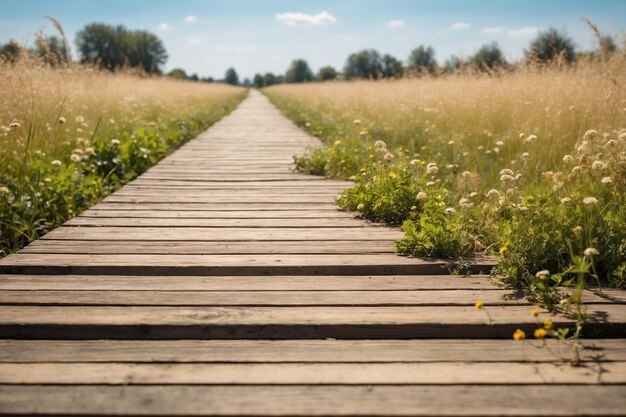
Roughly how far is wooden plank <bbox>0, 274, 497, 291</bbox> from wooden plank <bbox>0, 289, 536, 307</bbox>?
0.05 m

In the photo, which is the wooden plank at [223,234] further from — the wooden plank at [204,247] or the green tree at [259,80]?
the green tree at [259,80]

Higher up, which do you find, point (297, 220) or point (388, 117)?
point (388, 117)

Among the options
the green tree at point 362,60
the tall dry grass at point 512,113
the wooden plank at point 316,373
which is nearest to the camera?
the wooden plank at point 316,373

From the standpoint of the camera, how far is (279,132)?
33.6 ft

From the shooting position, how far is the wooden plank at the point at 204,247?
2922 mm

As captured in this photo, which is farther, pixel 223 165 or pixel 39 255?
pixel 223 165

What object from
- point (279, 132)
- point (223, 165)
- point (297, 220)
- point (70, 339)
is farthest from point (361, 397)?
point (279, 132)

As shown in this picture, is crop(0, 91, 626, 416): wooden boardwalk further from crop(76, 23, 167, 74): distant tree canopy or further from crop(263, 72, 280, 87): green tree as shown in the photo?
crop(263, 72, 280, 87): green tree

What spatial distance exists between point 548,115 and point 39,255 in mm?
5547

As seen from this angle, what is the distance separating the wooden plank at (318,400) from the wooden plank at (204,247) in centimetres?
134

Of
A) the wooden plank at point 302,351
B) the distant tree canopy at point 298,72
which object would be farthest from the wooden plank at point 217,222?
the distant tree canopy at point 298,72

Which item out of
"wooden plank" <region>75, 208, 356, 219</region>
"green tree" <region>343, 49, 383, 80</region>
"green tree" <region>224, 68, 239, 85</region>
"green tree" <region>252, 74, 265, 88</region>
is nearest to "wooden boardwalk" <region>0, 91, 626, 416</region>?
"wooden plank" <region>75, 208, 356, 219</region>

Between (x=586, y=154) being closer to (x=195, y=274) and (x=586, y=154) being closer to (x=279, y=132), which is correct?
(x=195, y=274)

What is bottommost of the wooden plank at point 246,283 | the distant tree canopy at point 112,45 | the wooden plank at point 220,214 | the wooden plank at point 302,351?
the wooden plank at point 302,351
